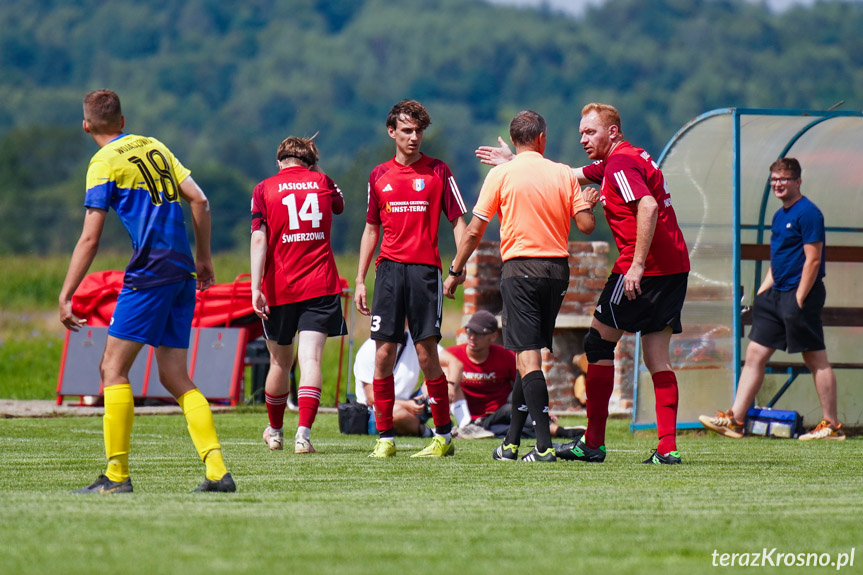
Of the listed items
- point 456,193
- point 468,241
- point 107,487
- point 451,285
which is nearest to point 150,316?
point 107,487

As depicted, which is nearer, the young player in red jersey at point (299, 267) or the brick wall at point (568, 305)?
the young player in red jersey at point (299, 267)

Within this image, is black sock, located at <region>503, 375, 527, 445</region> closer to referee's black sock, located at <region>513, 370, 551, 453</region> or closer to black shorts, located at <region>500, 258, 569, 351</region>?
referee's black sock, located at <region>513, 370, 551, 453</region>

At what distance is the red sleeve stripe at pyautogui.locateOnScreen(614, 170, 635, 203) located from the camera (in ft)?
23.5

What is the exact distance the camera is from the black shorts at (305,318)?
8.23m

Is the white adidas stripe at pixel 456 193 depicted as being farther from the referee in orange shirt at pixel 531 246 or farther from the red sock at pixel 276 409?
the red sock at pixel 276 409

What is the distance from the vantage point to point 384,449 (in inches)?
303

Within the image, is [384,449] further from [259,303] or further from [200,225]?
[200,225]

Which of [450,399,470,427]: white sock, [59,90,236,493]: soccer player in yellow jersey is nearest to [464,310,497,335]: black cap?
[450,399,470,427]: white sock

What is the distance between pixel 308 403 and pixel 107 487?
2.75 m

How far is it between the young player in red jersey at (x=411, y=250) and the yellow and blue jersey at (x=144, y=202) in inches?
90.4

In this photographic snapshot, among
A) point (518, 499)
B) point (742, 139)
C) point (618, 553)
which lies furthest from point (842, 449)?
point (618, 553)

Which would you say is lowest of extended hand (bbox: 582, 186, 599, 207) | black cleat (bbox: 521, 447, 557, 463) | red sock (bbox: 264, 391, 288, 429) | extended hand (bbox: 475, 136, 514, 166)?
black cleat (bbox: 521, 447, 557, 463)

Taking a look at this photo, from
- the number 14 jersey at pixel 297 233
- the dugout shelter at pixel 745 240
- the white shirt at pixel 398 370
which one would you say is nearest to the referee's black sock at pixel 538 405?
the number 14 jersey at pixel 297 233

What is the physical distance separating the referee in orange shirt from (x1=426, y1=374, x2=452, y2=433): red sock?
1.45 ft
